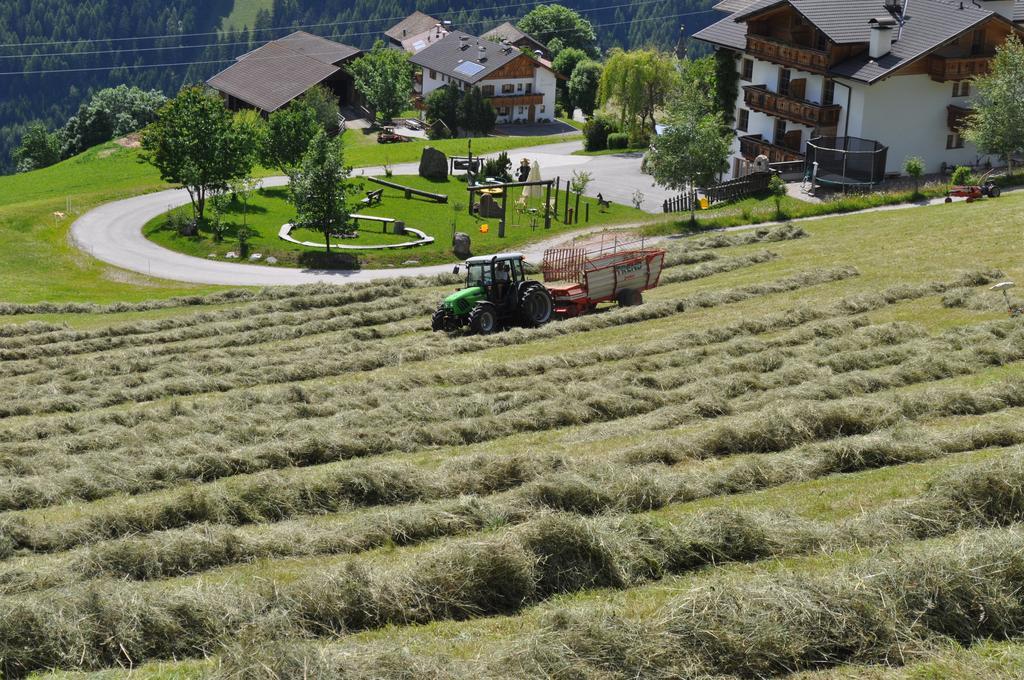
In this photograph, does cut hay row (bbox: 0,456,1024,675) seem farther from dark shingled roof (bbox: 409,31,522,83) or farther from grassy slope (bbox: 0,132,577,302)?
dark shingled roof (bbox: 409,31,522,83)

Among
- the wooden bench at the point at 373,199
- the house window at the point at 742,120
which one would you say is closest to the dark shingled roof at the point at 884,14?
the house window at the point at 742,120

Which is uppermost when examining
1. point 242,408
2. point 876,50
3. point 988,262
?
point 876,50

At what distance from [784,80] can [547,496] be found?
2137 inches

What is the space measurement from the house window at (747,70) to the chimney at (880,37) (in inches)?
424

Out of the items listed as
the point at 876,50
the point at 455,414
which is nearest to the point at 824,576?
the point at 455,414

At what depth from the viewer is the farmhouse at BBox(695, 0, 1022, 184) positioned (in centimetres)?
5903

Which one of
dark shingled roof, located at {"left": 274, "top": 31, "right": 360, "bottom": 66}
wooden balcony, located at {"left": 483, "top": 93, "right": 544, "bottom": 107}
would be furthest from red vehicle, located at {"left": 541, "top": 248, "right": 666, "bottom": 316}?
dark shingled roof, located at {"left": 274, "top": 31, "right": 360, "bottom": 66}

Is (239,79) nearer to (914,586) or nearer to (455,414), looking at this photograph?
(455,414)

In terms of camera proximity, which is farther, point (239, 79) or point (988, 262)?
point (239, 79)

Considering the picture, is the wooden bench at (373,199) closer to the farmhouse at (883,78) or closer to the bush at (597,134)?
the farmhouse at (883,78)

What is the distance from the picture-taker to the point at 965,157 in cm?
6112

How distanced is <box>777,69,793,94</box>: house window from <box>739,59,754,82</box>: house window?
3141 millimetres

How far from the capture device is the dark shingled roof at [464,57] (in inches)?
4360

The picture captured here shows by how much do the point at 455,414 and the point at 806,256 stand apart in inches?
789
